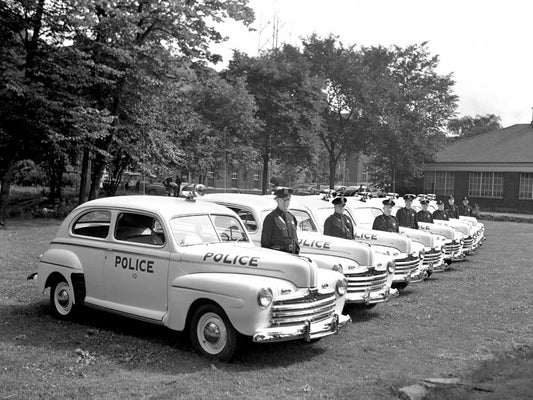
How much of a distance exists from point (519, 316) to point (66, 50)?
1697cm

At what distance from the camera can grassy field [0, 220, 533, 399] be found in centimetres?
568

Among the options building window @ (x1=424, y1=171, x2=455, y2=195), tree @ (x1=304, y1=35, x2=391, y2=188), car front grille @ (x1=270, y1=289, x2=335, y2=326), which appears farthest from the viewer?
building window @ (x1=424, y1=171, x2=455, y2=195)

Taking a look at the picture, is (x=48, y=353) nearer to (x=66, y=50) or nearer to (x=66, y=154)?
(x=66, y=50)

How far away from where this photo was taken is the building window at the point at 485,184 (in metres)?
47.8

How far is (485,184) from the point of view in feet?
160

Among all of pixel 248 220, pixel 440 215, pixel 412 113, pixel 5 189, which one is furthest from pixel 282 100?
pixel 248 220

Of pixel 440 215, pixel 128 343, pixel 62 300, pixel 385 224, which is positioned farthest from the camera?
pixel 440 215

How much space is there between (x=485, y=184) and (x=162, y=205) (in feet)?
148

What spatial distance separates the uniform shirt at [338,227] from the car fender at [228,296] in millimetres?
4061

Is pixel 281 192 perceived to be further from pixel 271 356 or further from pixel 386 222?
pixel 386 222

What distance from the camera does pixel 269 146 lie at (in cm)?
3553

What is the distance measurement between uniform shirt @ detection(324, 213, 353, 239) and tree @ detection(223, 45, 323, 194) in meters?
23.4

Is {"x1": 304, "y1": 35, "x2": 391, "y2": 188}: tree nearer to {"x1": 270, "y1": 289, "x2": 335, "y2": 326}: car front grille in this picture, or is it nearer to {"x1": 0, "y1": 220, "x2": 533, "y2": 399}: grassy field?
{"x1": 0, "y1": 220, "x2": 533, "y2": 399}: grassy field

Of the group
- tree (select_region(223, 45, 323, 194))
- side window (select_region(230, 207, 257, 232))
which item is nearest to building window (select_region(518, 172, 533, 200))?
tree (select_region(223, 45, 323, 194))
